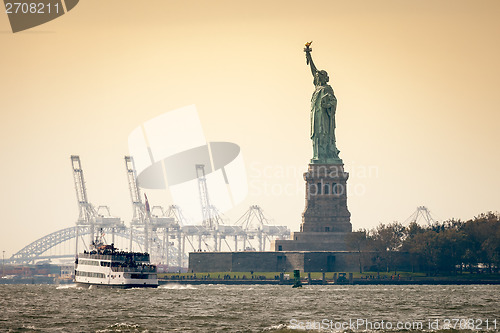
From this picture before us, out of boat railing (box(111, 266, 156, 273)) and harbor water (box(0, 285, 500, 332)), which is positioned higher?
boat railing (box(111, 266, 156, 273))

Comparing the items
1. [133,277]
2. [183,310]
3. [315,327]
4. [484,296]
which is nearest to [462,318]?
[315,327]

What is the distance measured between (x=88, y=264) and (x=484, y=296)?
205 feet

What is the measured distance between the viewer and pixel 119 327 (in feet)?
332

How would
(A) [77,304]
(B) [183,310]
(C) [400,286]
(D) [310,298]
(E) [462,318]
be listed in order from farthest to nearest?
(C) [400,286], (D) [310,298], (A) [77,304], (B) [183,310], (E) [462,318]

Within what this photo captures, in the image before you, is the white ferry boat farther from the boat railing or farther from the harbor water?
the harbor water

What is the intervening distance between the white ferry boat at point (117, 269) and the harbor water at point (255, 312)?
12.7 metres

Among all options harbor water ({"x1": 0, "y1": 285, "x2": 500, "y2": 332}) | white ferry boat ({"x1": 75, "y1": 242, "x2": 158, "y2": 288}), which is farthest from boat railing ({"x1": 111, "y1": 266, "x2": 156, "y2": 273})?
harbor water ({"x1": 0, "y1": 285, "x2": 500, "y2": 332})

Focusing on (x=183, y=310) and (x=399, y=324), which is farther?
(x=183, y=310)

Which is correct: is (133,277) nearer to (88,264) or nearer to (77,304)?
(88,264)

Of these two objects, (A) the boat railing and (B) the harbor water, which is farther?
(A) the boat railing

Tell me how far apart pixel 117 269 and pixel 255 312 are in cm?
5723

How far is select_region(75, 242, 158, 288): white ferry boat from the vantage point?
172 metres

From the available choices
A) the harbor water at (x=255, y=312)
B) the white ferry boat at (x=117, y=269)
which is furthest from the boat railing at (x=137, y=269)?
the harbor water at (x=255, y=312)

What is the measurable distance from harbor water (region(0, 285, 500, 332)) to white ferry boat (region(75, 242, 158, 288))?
41.6 feet
